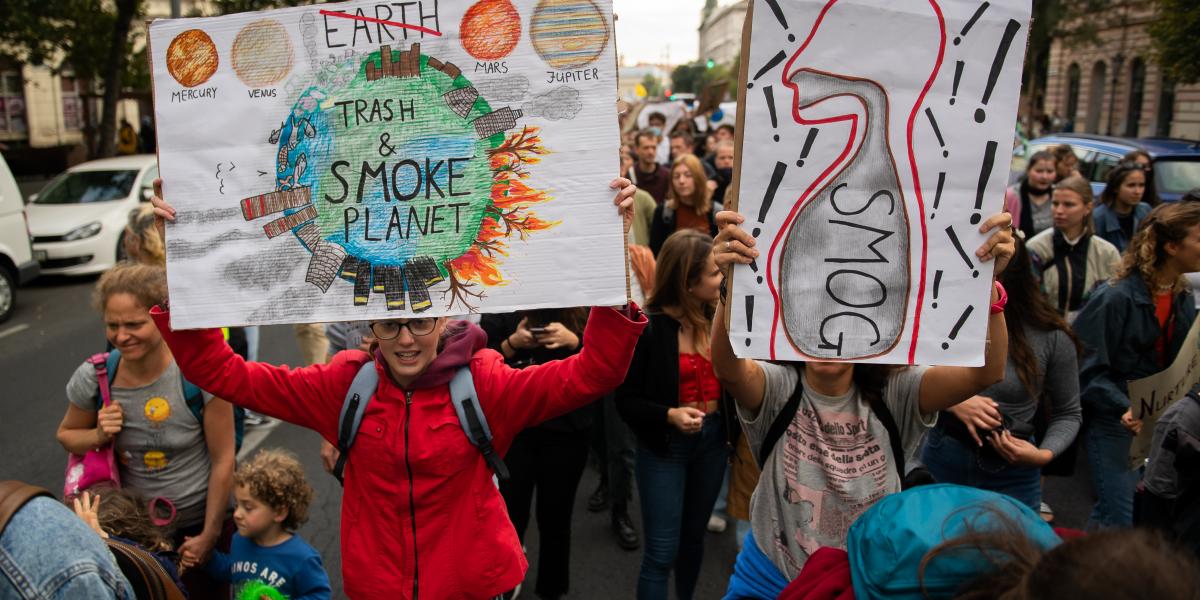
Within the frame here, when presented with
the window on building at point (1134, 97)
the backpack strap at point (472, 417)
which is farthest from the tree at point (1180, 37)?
the window on building at point (1134, 97)

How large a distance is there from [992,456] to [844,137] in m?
1.78

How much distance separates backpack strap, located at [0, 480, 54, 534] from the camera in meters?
1.42

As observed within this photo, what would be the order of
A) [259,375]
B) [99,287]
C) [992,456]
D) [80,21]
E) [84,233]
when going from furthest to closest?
[80,21] < [84,233] < [992,456] < [99,287] < [259,375]

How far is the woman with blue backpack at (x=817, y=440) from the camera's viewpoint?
2426 millimetres

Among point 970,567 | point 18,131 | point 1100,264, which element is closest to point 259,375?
point 970,567

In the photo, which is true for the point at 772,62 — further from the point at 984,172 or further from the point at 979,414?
the point at 979,414

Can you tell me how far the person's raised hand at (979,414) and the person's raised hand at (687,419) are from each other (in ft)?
2.94

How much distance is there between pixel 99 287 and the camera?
9.80ft

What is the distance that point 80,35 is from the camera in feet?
62.3

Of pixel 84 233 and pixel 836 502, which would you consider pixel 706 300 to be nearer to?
pixel 836 502

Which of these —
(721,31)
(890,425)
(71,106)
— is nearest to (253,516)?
(890,425)

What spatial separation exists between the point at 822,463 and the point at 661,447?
1032 millimetres

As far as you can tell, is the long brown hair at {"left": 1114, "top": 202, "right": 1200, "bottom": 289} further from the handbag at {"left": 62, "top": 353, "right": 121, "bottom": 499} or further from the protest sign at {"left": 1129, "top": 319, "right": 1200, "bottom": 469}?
the handbag at {"left": 62, "top": 353, "right": 121, "bottom": 499}

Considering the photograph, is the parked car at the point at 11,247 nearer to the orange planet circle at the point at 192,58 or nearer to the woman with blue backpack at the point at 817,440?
the orange planet circle at the point at 192,58
